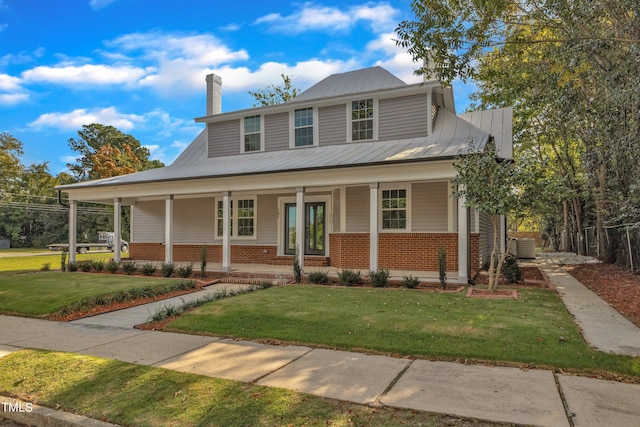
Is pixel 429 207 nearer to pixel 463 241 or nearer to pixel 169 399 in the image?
pixel 463 241

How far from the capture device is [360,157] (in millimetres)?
12102

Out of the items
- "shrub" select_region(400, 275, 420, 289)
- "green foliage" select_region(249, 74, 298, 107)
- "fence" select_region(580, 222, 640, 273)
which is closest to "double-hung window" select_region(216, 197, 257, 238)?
"shrub" select_region(400, 275, 420, 289)

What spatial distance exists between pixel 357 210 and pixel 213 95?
30.8ft

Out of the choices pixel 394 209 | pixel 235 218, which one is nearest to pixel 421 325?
pixel 394 209

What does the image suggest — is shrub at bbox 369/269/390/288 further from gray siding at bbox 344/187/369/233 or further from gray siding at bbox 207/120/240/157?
gray siding at bbox 207/120/240/157

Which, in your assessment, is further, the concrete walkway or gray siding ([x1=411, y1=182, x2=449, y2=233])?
gray siding ([x1=411, y1=182, x2=449, y2=233])

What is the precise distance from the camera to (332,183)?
38.7 feet

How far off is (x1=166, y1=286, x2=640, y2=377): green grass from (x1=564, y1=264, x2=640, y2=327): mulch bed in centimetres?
117

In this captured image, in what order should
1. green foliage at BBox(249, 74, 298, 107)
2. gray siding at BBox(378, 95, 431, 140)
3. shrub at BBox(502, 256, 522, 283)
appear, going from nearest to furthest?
shrub at BBox(502, 256, 522, 283) < gray siding at BBox(378, 95, 431, 140) < green foliage at BBox(249, 74, 298, 107)

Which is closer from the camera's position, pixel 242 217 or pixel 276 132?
pixel 276 132

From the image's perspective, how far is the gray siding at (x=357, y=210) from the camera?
45.2 ft

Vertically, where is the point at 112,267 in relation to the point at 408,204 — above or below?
below

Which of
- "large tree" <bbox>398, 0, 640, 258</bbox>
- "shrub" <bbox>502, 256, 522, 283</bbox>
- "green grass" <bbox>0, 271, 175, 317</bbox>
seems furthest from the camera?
"shrub" <bbox>502, 256, 522, 283</bbox>

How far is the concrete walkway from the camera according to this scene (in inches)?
137
